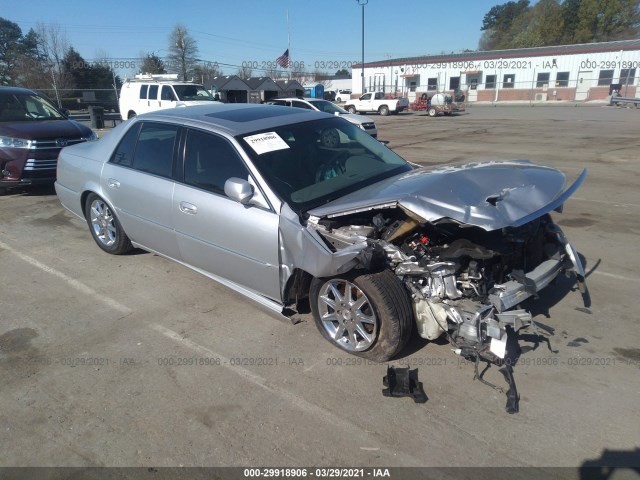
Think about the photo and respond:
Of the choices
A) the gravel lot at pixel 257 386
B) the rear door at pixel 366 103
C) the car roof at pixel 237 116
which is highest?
the car roof at pixel 237 116

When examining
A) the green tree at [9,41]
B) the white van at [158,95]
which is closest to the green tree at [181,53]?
the green tree at [9,41]

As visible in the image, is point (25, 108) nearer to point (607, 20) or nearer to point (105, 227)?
point (105, 227)

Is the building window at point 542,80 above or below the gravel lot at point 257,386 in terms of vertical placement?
above

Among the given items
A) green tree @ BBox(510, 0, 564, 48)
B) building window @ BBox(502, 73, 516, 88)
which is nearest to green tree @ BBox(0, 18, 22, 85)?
building window @ BBox(502, 73, 516, 88)

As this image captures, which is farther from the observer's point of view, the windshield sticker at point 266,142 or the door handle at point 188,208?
the door handle at point 188,208

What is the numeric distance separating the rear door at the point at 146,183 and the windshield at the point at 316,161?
3.14 feet

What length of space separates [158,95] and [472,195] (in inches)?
771

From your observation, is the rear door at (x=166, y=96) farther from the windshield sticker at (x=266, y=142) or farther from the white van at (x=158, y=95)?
the windshield sticker at (x=266, y=142)

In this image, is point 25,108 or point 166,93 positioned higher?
point 166,93

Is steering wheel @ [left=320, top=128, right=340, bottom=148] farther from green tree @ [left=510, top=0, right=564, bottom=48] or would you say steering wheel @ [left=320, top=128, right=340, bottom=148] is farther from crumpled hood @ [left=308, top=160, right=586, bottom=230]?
green tree @ [left=510, top=0, right=564, bottom=48]

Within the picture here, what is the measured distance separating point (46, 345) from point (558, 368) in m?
3.89

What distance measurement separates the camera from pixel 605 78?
146 ft

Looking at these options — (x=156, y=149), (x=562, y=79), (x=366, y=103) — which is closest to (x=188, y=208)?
(x=156, y=149)

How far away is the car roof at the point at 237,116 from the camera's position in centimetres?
409
